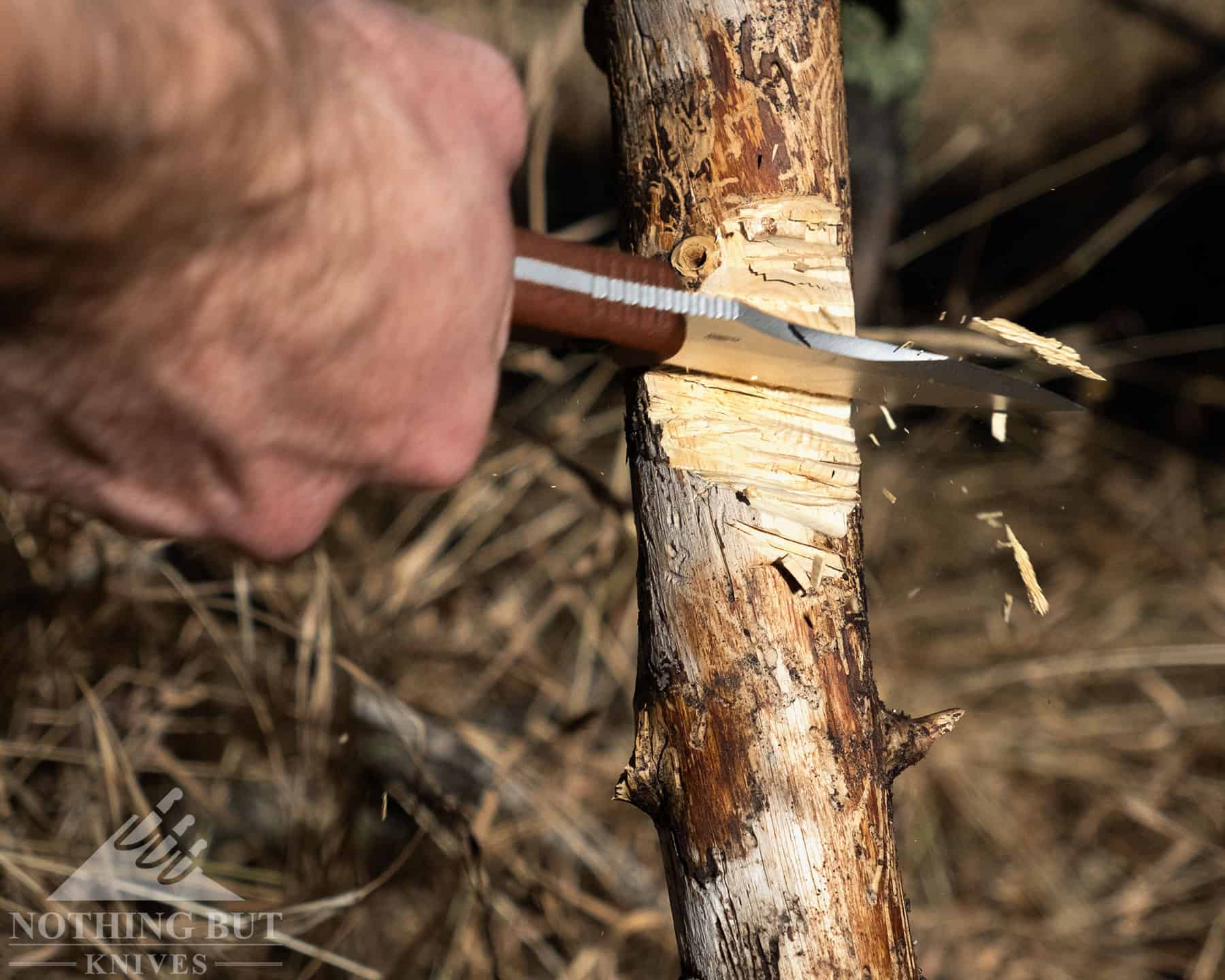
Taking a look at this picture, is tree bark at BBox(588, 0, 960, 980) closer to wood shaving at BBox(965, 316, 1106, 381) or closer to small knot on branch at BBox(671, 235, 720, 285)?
small knot on branch at BBox(671, 235, 720, 285)

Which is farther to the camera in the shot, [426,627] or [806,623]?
[426,627]

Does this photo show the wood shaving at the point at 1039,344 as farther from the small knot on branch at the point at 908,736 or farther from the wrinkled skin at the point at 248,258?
the wrinkled skin at the point at 248,258

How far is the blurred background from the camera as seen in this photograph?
1344 millimetres

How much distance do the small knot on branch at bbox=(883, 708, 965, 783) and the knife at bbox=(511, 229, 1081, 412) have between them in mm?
221

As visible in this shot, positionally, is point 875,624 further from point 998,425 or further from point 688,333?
point 688,333

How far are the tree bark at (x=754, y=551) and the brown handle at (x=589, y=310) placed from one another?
6 cm

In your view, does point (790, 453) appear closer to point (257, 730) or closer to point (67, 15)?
point (67, 15)

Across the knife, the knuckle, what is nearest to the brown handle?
the knife

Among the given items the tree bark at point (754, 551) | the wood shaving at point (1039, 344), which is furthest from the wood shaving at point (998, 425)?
the tree bark at point (754, 551)

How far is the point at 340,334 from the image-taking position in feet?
1.42

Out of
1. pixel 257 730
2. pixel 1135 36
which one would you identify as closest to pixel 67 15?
pixel 257 730

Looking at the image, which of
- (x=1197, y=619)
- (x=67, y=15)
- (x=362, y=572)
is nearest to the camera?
(x=67, y=15)

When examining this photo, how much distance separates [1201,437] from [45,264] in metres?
2.29

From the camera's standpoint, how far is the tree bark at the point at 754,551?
0.56m
